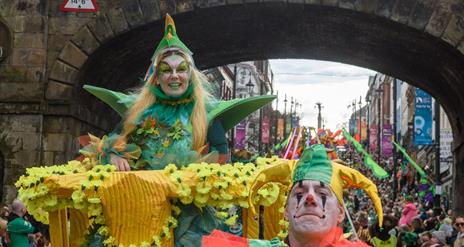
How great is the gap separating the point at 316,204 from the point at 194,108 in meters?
2.24

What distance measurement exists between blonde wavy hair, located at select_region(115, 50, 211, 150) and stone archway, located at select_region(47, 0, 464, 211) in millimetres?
8950

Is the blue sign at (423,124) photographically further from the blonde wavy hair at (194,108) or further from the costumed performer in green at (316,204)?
the costumed performer in green at (316,204)

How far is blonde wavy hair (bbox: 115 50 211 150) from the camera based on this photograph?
5.10 metres

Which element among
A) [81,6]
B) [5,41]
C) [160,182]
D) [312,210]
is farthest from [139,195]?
[5,41]

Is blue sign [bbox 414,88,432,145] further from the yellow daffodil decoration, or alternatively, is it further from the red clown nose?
the red clown nose

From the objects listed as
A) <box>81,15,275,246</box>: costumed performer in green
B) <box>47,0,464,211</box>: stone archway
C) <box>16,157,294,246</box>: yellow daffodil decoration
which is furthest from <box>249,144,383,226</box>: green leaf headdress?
<box>47,0,464,211</box>: stone archway

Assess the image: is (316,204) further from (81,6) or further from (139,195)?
(81,6)

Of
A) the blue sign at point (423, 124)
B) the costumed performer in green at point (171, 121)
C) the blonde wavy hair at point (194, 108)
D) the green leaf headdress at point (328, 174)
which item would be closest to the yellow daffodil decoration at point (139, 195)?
the costumed performer in green at point (171, 121)

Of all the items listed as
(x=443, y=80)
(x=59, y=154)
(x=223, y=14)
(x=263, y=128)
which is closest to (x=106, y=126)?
(x=59, y=154)

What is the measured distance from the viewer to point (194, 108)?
5.22 meters

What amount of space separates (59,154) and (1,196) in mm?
1371

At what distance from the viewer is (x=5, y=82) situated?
14180 mm

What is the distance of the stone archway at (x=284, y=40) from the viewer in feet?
45.6

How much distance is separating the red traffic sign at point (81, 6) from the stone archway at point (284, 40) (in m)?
0.30
